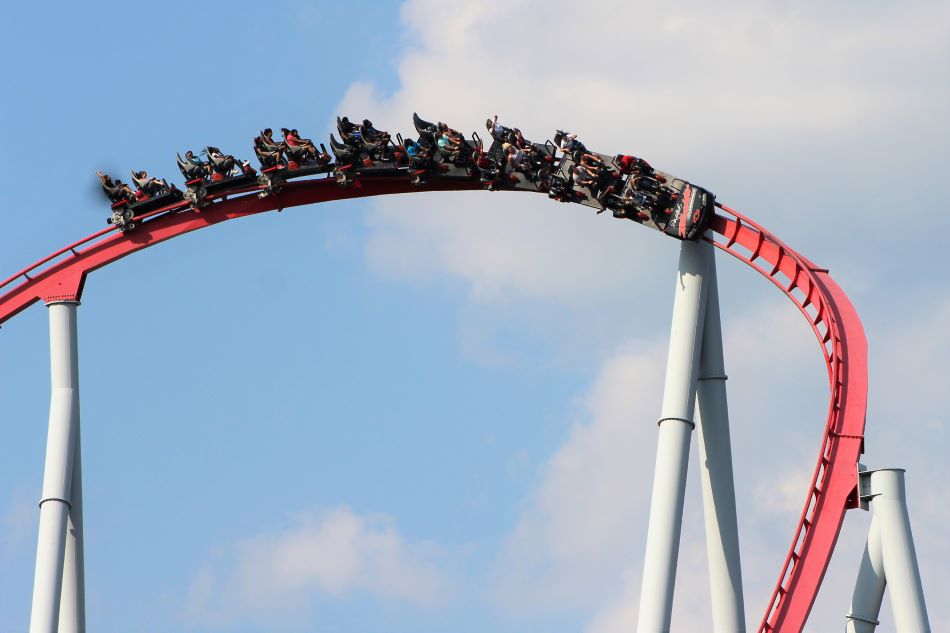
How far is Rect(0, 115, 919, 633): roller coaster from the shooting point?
16141 millimetres

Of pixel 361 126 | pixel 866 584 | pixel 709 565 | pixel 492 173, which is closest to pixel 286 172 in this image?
pixel 361 126

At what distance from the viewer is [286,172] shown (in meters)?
18.8

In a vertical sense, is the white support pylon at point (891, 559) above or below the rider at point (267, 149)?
below

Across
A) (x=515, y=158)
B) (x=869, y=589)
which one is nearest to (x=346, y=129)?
(x=515, y=158)

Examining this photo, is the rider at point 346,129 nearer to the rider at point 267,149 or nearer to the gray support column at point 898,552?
the rider at point 267,149

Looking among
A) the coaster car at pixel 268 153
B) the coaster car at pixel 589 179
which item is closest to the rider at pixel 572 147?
the coaster car at pixel 589 179

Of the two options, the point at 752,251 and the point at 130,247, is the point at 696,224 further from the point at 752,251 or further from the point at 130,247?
the point at 130,247

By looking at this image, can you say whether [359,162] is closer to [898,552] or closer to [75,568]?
[75,568]

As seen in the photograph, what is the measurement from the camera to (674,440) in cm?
1677

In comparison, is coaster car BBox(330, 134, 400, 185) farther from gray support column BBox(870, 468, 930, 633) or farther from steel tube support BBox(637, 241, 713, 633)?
gray support column BBox(870, 468, 930, 633)

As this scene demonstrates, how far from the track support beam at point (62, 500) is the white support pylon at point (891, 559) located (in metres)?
7.16

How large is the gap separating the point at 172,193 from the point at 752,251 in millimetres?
5671

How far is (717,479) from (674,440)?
81 centimetres

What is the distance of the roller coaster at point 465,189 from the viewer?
53.0 feet
